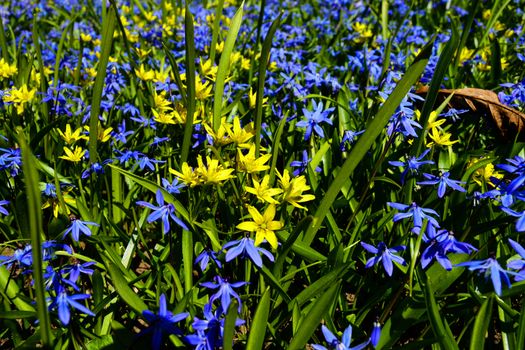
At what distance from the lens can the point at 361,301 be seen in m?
2.15

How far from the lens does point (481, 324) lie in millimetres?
1491

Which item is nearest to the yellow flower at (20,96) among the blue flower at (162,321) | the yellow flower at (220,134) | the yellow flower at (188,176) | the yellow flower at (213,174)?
the yellow flower at (220,134)

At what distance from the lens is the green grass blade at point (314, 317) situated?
5.16ft

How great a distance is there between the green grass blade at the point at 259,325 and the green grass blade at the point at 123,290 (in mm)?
396

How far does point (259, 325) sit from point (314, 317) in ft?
0.63

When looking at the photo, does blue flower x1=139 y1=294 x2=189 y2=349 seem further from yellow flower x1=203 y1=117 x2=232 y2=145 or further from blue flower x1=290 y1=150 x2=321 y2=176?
blue flower x1=290 y1=150 x2=321 y2=176

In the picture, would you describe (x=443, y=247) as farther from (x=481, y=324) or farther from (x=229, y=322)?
(x=229, y=322)

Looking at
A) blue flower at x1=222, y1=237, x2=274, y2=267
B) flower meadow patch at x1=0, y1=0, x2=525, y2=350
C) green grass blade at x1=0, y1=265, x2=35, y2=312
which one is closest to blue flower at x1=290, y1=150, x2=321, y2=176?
flower meadow patch at x1=0, y1=0, x2=525, y2=350

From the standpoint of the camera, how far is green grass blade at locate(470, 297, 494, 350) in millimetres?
1455

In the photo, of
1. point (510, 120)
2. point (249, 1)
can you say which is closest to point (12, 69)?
point (510, 120)

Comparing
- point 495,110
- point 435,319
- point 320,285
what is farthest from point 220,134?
point 495,110

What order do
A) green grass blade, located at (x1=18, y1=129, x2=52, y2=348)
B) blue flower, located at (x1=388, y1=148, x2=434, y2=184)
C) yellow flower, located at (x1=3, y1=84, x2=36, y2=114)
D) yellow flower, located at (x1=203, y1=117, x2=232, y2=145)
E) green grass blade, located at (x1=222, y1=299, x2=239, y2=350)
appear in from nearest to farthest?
green grass blade, located at (x1=18, y1=129, x2=52, y2=348)
green grass blade, located at (x1=222, y1=299, x2=239, y2=350)
yellow flower, located at (x1=203, y1=117, x2=232, y2=145)
blue flower, located at (x1=388, y1=148, x2=434, y2=184)
yellow flower, located at (x1=3, y1=84, x2=36, y2=114)

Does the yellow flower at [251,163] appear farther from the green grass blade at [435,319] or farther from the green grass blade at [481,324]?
the green grass blade at [481,324]

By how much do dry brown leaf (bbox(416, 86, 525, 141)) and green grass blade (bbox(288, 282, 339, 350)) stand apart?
68.6 inches
